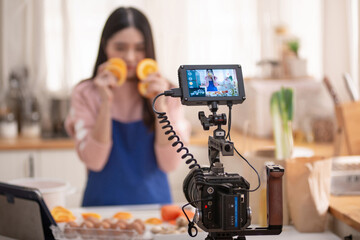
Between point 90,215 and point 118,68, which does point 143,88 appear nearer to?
point 118,68

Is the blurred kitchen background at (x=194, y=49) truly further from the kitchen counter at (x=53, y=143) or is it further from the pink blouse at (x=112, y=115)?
the pink blouse at (x=112, y=115)

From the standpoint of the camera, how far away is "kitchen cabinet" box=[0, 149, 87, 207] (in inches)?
124

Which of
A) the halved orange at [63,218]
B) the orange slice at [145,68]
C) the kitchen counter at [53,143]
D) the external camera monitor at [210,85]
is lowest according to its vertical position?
the halved orange at [63,218]

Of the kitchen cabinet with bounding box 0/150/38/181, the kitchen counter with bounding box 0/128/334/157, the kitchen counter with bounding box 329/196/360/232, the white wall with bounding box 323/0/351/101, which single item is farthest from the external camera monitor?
the white wall with bounding box 323/0/351/101

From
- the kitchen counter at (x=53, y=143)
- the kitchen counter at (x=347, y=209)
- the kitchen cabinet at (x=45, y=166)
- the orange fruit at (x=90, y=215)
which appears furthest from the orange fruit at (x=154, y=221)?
the kitchen cabinet at (x=45, y=166)

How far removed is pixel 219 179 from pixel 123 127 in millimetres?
1274

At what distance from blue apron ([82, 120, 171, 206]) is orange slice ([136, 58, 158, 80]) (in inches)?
9.7

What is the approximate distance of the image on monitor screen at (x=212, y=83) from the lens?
1.10m

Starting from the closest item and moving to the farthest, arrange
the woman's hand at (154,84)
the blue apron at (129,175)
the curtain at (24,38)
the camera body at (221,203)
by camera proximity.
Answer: the camera body at (221,203), the woman's hand at (154,84), the blue apron at (129,175), the curtain at (24,38)

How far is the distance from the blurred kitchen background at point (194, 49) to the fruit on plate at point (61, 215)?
162 centimetres

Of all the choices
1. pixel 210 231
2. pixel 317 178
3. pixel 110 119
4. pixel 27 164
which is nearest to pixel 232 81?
pixel 210 231

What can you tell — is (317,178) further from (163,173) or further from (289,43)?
(289,43)

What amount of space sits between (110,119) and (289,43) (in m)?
1.63

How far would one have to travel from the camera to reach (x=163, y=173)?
2318 mm
